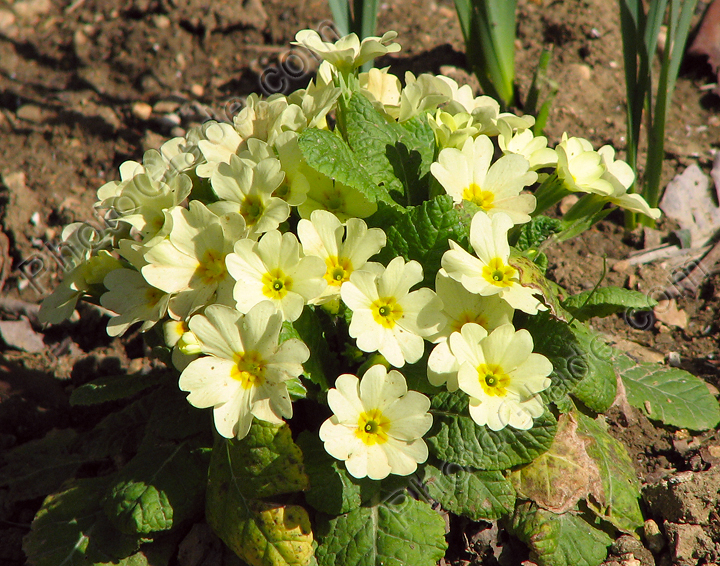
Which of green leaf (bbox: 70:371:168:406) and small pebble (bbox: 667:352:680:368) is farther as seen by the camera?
small pebble (bbox: 667:352:680:368)

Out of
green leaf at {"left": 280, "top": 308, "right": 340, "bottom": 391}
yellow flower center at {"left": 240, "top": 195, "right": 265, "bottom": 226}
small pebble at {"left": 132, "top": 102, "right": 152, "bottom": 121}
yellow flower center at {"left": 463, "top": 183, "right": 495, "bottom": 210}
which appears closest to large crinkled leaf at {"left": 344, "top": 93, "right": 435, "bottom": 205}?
yellow flower center at {"left": 463, "top": 183, "right": 495, "bottom": 210}

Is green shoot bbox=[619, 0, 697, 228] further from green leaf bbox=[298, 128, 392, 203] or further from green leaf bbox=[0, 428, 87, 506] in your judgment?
green leaf bbox=[0, 428, 87, 506]

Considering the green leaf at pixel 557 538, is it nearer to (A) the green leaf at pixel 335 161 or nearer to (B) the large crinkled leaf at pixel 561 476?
(B) the large crinkled leaf at pixel 561 476

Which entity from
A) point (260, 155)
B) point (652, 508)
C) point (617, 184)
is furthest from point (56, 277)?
point (652, 508)

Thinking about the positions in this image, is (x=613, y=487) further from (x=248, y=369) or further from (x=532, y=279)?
(x=248, y=369)

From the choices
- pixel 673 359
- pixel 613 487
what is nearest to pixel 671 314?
pixel 673 359

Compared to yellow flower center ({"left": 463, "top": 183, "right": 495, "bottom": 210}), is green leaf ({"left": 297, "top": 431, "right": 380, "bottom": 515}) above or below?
below
